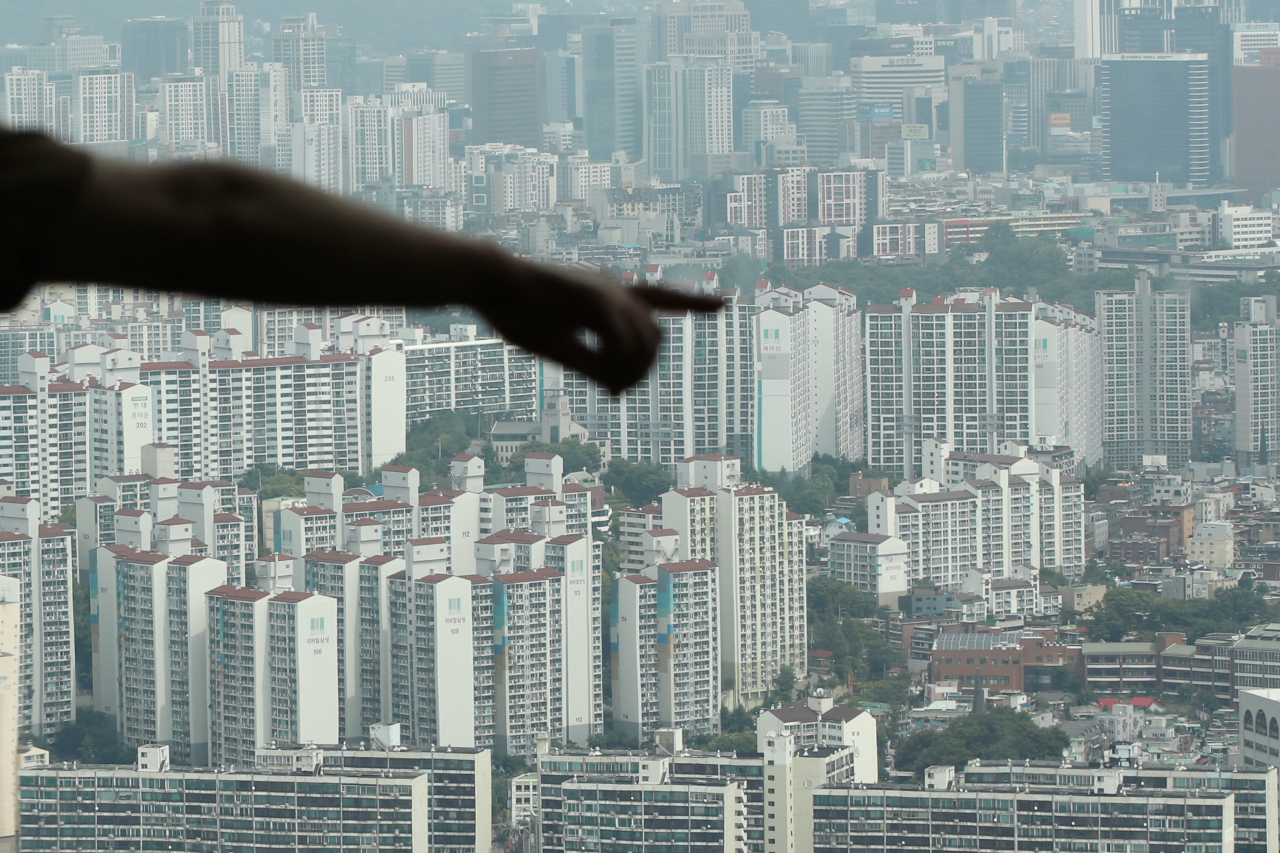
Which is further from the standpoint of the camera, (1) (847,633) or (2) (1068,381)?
(2) (1068,381)

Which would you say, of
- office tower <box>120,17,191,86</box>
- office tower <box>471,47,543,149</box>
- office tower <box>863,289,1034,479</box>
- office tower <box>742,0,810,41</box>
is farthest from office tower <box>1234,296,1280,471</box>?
office tower <box>742,0,810,41</box>

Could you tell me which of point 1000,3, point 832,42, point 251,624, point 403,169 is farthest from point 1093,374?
point 1000,3

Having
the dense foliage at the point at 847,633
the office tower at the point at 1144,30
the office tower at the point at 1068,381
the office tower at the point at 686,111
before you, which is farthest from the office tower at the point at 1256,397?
the office tower at the point at 1144,30

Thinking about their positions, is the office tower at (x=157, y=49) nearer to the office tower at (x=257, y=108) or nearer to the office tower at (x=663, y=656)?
the office tower at (x=257, y=108)

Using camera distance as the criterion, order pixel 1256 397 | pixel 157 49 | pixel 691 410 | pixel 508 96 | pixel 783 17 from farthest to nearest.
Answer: pixel 783 17
pixel 508 96
pixel 157 49
pixel 1256 397
pixel 691 410

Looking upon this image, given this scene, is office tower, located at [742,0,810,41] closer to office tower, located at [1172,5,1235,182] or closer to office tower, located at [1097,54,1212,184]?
office tower, located at [1097,54,1212,184]

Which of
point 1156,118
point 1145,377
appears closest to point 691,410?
point 1145,377

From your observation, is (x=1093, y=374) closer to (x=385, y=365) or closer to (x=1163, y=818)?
(x=385, y=365)

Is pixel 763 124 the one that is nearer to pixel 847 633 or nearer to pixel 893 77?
pixel 893 77
